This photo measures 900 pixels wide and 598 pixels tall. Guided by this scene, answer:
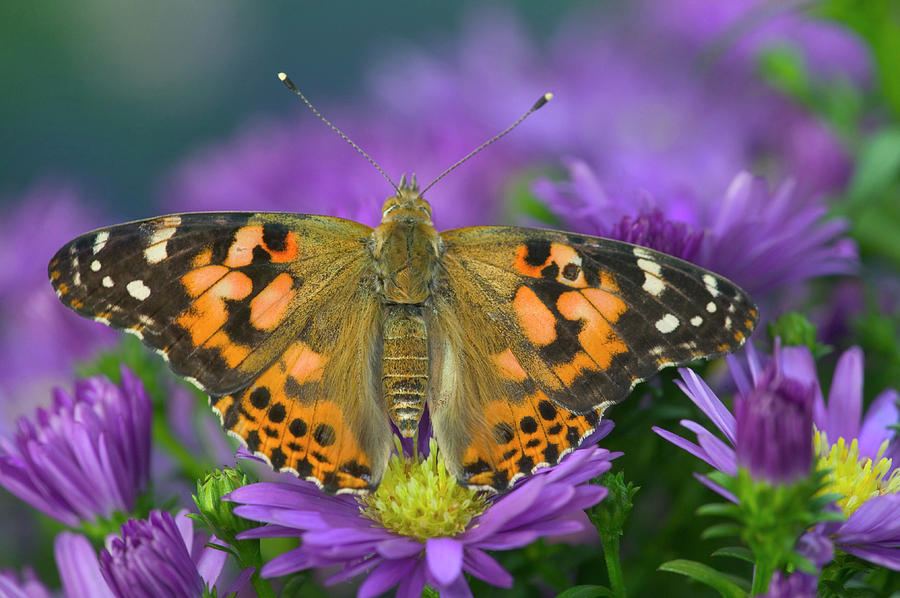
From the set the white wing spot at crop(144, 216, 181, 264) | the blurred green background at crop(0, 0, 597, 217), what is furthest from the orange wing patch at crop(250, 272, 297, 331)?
the blurred green background at crop(0, 0, 597, 217)

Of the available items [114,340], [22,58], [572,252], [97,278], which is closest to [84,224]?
[114,340]

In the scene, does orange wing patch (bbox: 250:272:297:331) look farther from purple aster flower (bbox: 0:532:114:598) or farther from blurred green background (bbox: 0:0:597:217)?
blurred green background (bbox: 0:0:597:217)

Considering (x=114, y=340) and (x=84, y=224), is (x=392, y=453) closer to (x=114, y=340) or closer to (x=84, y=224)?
(x=114, y=340)

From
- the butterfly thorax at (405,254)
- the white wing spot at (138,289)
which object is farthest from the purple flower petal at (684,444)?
the white wing spot at (138,289)

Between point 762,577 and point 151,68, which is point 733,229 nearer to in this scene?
point 762,577

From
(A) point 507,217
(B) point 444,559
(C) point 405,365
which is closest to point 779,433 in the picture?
(B) point 444,559

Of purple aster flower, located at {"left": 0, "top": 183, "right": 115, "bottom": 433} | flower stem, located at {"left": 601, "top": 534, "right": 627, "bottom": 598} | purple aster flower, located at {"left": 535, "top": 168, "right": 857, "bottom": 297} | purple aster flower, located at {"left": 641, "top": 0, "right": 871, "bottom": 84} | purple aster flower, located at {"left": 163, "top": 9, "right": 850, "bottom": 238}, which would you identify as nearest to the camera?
flower stem, located at {"left": 601, "top": 534, "right": 627, "bottom": 598}

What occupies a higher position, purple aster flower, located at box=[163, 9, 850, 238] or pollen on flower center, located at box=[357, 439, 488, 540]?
purple aster flower, located at box=[163, 9, 850, 238]
